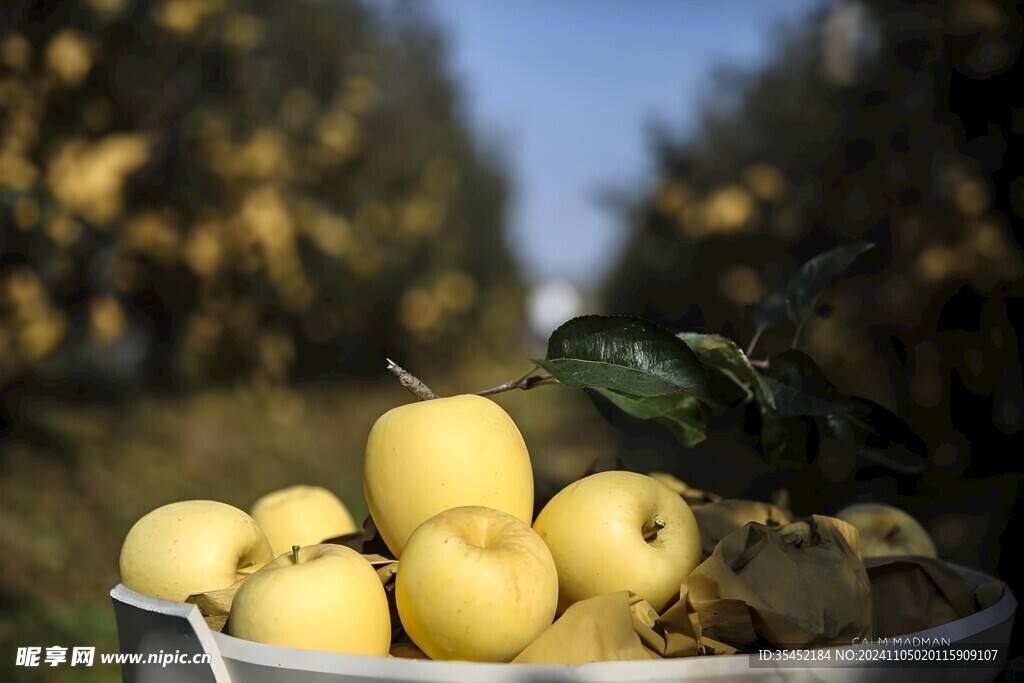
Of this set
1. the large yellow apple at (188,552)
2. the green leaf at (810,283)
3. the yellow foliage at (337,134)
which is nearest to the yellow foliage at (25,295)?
the yellow foliage at (337,134)

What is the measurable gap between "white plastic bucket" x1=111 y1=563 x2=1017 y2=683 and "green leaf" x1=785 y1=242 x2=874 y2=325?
0.30m

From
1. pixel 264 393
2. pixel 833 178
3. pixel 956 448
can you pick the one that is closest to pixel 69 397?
pixel 264 393

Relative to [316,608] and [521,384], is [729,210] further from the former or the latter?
[316,608]

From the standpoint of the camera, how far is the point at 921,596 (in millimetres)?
608

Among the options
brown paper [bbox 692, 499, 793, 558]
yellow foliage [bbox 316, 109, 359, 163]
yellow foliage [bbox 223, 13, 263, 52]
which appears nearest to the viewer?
brown paper [bbox 692, 499, 793, 558]

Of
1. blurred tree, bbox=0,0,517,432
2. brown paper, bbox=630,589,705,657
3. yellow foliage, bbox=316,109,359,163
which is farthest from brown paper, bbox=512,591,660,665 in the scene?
yellow foliage, bbox=316,109,359,163

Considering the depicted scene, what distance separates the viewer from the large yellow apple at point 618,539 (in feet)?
1.86

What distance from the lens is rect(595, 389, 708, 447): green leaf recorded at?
719 millimetres

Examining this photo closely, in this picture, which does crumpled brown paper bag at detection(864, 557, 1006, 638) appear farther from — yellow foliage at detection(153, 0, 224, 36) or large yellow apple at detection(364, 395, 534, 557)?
yellow foliage at detection(153, 0, 224, 36)

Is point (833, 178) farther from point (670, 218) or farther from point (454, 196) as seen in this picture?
point (454, 196)

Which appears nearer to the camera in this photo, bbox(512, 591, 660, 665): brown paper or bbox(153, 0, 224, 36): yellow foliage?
bbox(512, 591, 660, 665): brown paper

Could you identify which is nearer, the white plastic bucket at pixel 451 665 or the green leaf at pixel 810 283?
the white plastic bucket at pixel 451 665

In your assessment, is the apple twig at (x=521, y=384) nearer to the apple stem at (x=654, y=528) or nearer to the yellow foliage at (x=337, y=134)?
the apple stem at (x=654, y=528)

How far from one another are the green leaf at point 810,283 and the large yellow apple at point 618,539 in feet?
0.86
